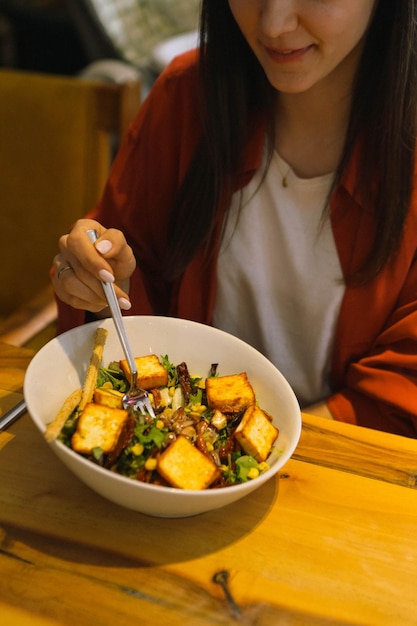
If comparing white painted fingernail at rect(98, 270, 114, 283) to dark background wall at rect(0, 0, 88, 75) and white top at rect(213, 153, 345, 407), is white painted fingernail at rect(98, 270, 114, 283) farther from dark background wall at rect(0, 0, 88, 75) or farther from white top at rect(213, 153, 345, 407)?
dark background wall at rect(0, 0, 88, 75)

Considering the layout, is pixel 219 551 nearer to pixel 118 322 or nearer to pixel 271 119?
pixel 118 322

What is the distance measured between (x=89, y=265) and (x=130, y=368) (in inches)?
6.7

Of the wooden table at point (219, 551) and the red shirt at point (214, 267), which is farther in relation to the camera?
the red shirt at point (214, 267)

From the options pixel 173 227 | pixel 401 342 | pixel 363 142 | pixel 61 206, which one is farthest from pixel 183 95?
pixel 401 342

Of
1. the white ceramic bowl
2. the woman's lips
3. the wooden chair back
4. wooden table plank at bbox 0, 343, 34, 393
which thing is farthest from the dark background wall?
the white ceramic bowl

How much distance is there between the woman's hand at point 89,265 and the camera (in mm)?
962

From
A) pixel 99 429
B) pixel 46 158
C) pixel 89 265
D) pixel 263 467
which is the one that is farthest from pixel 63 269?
pixel 46 158

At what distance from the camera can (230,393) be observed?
0.91 m

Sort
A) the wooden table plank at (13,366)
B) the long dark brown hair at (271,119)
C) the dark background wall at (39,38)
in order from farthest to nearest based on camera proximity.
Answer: the dark background wall at (39,38), the long dark brown hair at (271,119), the wooden table plank at (13,366)

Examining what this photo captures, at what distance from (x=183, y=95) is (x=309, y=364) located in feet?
2.17

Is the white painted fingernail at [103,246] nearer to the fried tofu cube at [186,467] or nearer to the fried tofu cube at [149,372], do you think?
the fried tofu cube at [149,372]

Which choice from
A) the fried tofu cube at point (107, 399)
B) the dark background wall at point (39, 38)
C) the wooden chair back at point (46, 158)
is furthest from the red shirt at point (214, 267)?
the dark background wall at point (39, 38)

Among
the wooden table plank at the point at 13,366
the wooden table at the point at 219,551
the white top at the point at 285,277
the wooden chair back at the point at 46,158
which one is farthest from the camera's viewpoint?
the wooden chair back at the point at 46,158

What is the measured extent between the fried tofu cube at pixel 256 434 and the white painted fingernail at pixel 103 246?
0.33 meters
